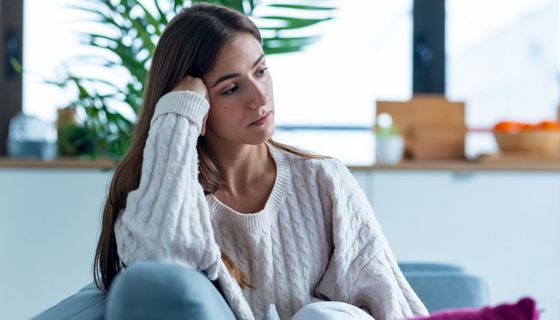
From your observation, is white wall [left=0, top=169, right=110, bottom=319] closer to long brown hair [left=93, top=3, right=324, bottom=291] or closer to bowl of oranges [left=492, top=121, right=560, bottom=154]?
bowl of oranges [left=492, top=121, right=560, bottom=154]

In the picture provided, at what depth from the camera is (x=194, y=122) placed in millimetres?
1964

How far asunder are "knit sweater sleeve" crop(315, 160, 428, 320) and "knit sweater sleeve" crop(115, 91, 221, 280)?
0.30m

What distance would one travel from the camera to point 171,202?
1812 mm

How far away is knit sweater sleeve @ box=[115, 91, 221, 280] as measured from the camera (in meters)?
1.78

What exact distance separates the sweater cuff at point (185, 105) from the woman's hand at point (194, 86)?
0.06 ft

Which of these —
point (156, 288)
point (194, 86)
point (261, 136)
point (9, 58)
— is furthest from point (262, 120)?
point (9, 58)

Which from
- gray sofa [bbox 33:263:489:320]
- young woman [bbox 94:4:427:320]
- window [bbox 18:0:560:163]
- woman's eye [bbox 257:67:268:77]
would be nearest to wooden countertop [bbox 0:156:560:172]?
window [bbox 18:0:560:163]

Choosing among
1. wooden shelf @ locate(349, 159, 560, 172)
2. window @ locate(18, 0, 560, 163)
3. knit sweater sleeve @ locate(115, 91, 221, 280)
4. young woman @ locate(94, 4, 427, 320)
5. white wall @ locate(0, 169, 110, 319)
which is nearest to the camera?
knit sweater sleeve @ locate(115, 91, 221, 280)

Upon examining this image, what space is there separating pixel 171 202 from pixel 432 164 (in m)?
2.48

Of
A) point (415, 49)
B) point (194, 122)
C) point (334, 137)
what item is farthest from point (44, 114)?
point (194, 122)

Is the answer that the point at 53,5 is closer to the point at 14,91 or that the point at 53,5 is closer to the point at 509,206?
the point at 14,91

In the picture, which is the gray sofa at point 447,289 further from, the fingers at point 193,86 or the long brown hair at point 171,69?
the fingers at point 193,86

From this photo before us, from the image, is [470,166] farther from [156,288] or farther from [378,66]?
[156,288]

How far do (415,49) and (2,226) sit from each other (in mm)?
1983
